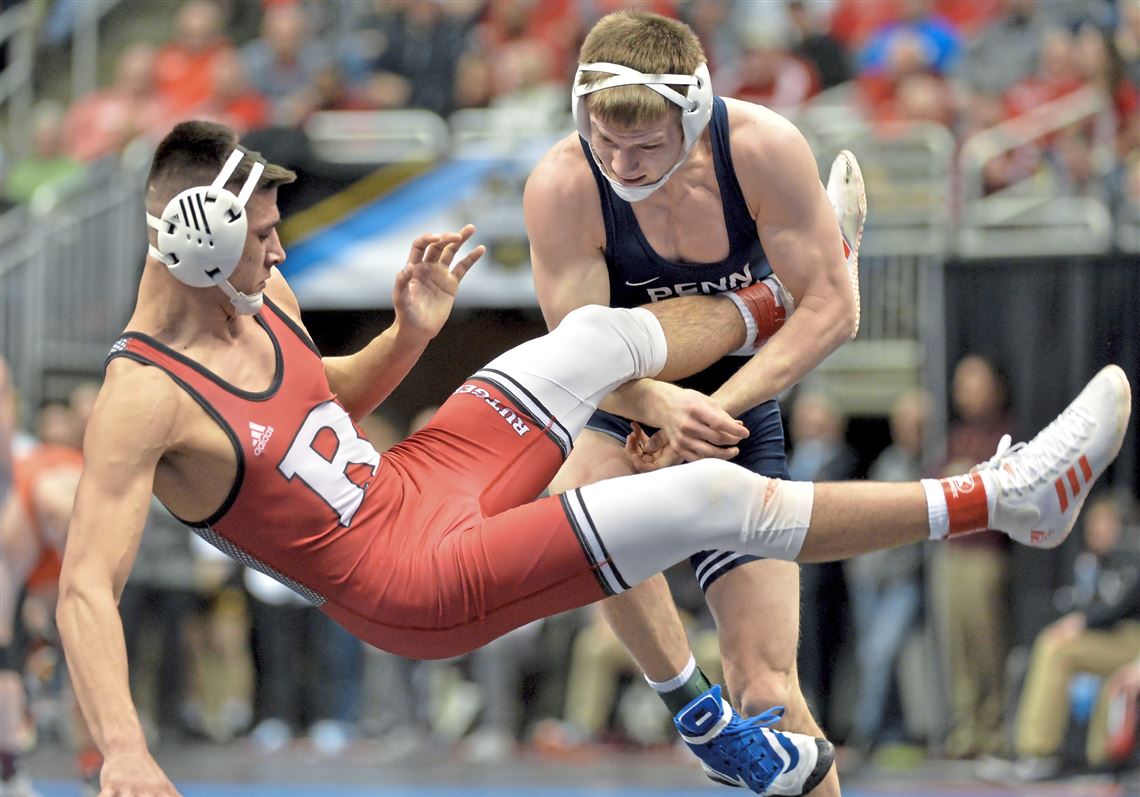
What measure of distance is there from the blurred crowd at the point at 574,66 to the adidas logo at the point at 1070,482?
5.32 metres

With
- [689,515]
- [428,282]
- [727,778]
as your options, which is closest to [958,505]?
[689,515]

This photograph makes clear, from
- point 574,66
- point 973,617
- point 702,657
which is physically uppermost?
point 574,66

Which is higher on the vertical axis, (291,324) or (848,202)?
(848,202)

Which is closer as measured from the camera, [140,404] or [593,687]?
[140,404]

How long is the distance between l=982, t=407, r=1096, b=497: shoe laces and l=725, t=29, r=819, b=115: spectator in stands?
6.53m

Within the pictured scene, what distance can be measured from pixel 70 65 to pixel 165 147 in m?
10.3

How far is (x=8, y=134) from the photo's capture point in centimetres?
1324

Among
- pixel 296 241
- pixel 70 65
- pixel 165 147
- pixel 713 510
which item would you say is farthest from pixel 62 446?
pixel 70 65

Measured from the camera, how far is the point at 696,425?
4.55 meters

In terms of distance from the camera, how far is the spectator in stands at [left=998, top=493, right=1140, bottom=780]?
8.77 m

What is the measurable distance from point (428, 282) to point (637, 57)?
884 mm

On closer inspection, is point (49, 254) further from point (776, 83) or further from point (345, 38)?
point (776, 83)

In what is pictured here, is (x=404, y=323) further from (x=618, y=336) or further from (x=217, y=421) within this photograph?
(x=217, y=421)

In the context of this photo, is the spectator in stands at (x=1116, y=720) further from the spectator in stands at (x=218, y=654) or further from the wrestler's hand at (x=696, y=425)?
the spectator in stands at (x=218, y=654)
